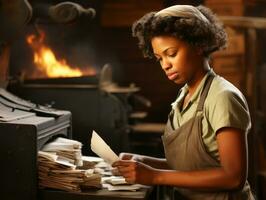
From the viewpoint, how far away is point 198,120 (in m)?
2.17

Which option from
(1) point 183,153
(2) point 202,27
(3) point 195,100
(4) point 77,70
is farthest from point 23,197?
(4) point 77,70

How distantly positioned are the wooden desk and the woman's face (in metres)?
0.70

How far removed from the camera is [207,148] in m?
2.17

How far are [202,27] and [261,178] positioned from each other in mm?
3589

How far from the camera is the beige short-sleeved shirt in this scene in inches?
79.4

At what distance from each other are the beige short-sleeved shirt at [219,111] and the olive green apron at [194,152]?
0.10 feet

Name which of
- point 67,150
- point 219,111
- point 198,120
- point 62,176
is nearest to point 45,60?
point 67,150

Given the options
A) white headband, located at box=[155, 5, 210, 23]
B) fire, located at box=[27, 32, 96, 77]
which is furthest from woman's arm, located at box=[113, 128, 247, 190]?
fire, located at box=[27, 32, 96, 77]

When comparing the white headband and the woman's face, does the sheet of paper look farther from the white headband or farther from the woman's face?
the white headband

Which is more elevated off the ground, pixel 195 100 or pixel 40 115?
pixel 195 100

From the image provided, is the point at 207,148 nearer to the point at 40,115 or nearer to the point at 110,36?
the point at 40,115

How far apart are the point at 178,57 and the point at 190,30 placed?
154mm

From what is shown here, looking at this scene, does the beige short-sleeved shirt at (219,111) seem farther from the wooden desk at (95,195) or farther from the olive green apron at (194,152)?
the wooden desk at (95,195)

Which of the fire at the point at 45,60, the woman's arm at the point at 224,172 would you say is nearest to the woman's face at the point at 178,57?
the woman's arm at the point at 224,172
